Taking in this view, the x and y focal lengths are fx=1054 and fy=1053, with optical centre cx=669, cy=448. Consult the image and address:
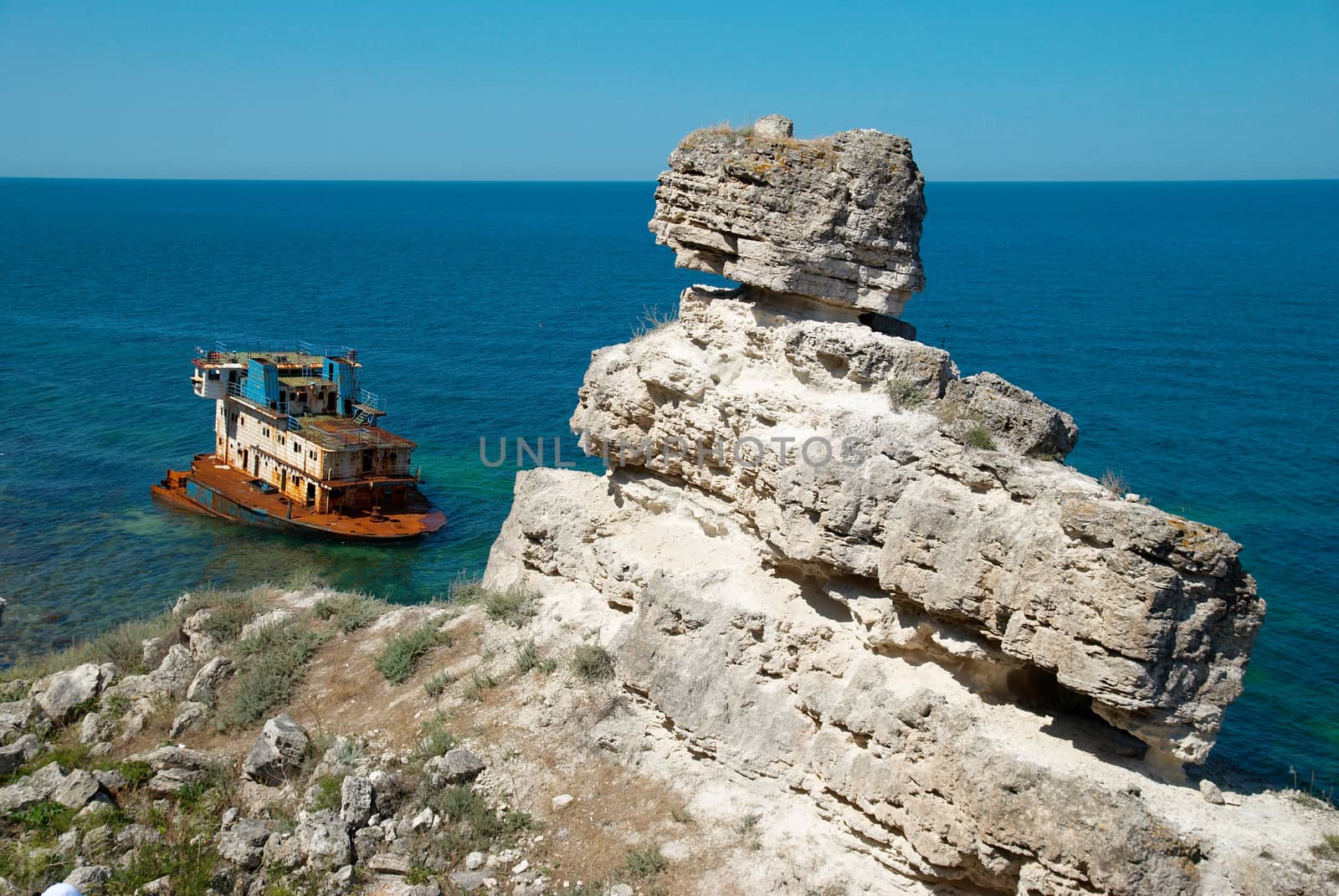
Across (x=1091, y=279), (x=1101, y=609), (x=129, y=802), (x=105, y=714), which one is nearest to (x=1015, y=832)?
(x=1101, y=609)

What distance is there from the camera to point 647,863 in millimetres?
13930

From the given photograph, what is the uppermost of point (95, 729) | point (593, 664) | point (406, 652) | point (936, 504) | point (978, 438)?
point (978, 438)

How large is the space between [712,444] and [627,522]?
284cm

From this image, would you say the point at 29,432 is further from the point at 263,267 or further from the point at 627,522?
the point at 263,267

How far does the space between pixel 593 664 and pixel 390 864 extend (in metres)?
4.36

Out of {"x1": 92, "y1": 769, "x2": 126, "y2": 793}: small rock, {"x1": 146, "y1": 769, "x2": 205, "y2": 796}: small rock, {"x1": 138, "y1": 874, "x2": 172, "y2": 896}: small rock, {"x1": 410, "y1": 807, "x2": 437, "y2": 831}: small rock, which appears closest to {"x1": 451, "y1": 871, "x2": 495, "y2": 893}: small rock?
{"x1": 410, "y1": 807, "x2": 437, "y2": 831}: small rock

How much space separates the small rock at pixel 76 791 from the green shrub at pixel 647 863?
8.63 meters

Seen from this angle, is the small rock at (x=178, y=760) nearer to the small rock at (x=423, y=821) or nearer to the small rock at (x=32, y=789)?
the small rock at (x=32, y=789)

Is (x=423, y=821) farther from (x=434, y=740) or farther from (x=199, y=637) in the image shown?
(x=199, y=637)

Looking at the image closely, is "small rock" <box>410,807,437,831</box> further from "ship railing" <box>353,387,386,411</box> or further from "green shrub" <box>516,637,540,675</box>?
"ship railing" <box>353,387,386,411</box>

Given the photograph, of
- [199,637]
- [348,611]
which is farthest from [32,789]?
[348,611]

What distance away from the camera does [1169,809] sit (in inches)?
464

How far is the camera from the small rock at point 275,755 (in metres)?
16.6

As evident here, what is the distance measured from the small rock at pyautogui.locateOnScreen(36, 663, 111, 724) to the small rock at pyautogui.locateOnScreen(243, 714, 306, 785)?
14.7 ft
